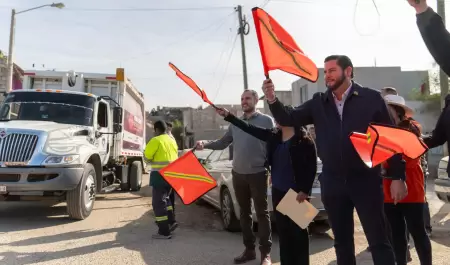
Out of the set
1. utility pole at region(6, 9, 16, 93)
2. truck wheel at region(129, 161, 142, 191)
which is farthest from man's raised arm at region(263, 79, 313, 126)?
utility pole at region(6, 9, 16, 93)

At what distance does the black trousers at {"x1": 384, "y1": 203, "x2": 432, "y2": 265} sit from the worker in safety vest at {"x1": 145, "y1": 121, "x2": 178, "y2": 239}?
3.27 m

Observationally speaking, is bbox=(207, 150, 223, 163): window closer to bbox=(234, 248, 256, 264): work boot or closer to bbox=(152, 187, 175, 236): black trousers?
bbox=(152, 187, 175, 236): black trousers

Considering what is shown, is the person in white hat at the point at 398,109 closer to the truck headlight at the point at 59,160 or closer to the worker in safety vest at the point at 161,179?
the worker in safety vest at the point at 161,179

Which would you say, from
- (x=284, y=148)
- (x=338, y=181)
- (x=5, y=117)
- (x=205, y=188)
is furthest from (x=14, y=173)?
(x=338, y=181)

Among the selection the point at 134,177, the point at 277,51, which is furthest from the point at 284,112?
the point at 134,177

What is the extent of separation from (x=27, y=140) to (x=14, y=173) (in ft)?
1.98

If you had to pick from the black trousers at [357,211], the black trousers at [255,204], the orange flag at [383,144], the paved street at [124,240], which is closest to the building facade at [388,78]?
the paved street at [124,240]

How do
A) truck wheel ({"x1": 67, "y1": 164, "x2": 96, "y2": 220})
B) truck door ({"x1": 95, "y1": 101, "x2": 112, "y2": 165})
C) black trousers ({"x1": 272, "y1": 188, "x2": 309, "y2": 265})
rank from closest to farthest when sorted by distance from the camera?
black trousers ({"x1": 272, "y1": 188, "x2": 309, "y2": 265}) < truck wheel ({"x1": 67, "y1": 164, "x2": 96, "y2": 220}) < truck door ({"x1": 95, "y1": 101, "x2": 112, "y2": 165})

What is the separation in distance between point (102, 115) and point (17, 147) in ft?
8.00

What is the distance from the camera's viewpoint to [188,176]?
5086 mm

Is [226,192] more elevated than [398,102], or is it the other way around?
[398,102]

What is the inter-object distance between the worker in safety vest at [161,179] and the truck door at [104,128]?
244 cm

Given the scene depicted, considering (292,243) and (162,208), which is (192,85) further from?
(162,208)

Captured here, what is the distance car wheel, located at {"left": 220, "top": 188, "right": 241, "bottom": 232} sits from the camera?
5988mm
